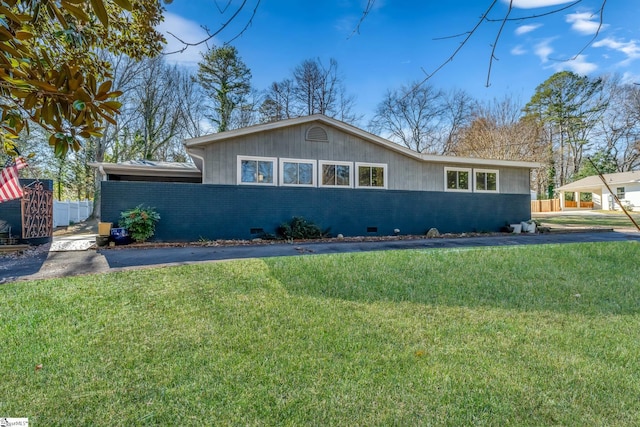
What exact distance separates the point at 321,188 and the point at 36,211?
28.7 feet

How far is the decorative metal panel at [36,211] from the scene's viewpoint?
29.3 ft

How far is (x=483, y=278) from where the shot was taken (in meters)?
5.04

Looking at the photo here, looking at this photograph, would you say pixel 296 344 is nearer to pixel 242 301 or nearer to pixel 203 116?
pixel 242 301

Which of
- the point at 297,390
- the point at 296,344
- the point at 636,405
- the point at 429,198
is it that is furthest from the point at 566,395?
the point at 429,198

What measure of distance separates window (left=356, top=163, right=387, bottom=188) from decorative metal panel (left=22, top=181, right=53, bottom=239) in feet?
33.2

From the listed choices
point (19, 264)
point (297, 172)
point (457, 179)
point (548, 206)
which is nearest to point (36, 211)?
point (19, 264)

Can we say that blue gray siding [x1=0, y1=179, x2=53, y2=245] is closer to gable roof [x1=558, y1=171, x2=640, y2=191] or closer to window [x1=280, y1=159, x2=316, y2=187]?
window [x1=280, y1=159, x2=316, y2=187]

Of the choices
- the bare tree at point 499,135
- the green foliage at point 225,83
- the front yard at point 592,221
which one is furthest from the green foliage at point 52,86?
the bare tree at point 499,135

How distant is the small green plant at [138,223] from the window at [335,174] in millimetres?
5726

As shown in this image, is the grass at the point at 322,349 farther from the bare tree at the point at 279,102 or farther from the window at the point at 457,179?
the bare tree at the point at 279,102

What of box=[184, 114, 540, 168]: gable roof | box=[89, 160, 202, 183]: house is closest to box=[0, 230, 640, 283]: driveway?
box=[89, 160, 202, 183]: house

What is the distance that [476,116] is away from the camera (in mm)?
25594

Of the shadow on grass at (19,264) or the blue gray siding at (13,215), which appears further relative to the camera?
the blue gray siding at (13,215)

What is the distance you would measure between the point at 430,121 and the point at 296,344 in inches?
1081
